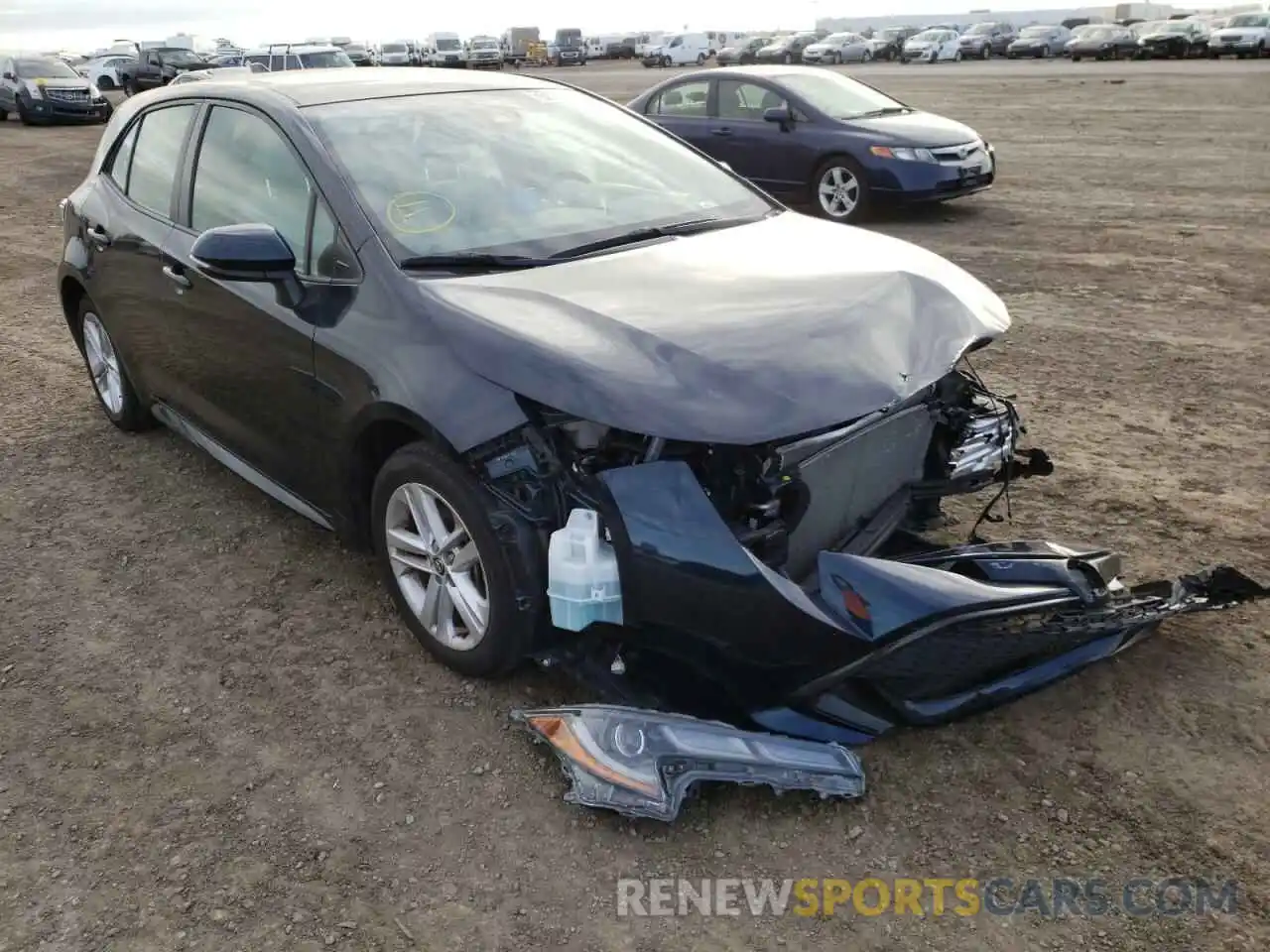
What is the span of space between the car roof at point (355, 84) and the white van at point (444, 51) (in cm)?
4909

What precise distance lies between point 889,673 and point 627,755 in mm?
701

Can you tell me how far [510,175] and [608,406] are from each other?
1.45m

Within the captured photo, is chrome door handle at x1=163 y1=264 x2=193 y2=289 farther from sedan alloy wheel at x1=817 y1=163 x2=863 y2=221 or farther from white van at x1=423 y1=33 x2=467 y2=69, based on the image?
white van at x1=423 y1=33 x2=467 y2=69

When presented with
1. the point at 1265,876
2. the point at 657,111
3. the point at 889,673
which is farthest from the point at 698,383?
the point at 657,111

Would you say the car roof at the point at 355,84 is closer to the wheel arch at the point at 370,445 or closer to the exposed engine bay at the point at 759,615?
the wheel arch at the point at 370,445

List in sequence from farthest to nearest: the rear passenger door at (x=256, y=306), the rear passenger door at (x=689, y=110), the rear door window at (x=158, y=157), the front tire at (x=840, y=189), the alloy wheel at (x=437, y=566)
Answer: the rear passenger door at (x=689, y=110)
the front tire at (x=840, y=189)
the rear door window at (x=158, y=157)
the rear passenger door at (x=256, y=306)
the alloy wheel at (x=437, y=566)

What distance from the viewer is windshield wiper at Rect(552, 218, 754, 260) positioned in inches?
137

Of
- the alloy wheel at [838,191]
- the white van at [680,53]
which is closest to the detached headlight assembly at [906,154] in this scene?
the alloy wheel at [838,191]

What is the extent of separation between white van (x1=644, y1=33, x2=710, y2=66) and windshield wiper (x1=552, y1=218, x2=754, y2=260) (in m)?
54.2

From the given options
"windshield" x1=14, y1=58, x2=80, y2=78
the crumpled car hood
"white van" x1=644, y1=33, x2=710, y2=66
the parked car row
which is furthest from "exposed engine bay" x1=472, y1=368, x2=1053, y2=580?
"white van" x1=644, y1=33, x2=710, y2=66

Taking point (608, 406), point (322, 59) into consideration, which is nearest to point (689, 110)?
point (608, 406)

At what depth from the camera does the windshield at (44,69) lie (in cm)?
2366

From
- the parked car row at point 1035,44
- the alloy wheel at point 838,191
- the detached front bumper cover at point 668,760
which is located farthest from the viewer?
the parked car row at point 1035,44

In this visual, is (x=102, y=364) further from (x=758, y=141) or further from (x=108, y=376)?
(x=758, y=141)
